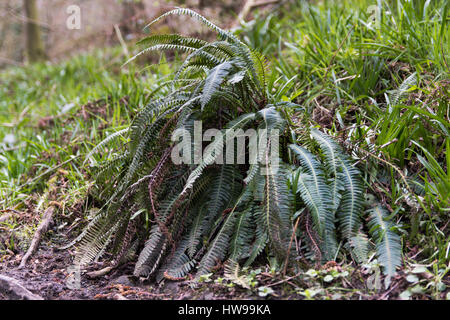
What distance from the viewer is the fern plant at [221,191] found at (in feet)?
6.04

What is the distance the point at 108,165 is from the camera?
2385 mm

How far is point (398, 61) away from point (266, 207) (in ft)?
5.61

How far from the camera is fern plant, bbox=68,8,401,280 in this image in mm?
1840

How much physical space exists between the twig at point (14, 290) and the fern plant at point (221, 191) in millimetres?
291

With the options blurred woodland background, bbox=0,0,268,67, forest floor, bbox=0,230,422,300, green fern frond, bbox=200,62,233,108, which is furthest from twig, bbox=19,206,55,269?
blurred woodland background, bbox=0,0,268,67

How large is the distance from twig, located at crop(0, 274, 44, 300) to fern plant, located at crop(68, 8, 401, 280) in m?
0.29

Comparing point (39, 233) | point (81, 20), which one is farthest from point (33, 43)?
point (39, 233)

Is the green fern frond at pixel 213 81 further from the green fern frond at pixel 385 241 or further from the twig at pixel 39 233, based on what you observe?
the twig at pixel 39 233

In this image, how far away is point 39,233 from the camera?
96.0 inches

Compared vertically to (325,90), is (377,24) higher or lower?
higher

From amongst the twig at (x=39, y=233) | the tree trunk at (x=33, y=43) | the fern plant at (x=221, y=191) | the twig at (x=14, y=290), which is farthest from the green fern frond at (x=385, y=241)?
the tree trunk at (x=33, y=43)
